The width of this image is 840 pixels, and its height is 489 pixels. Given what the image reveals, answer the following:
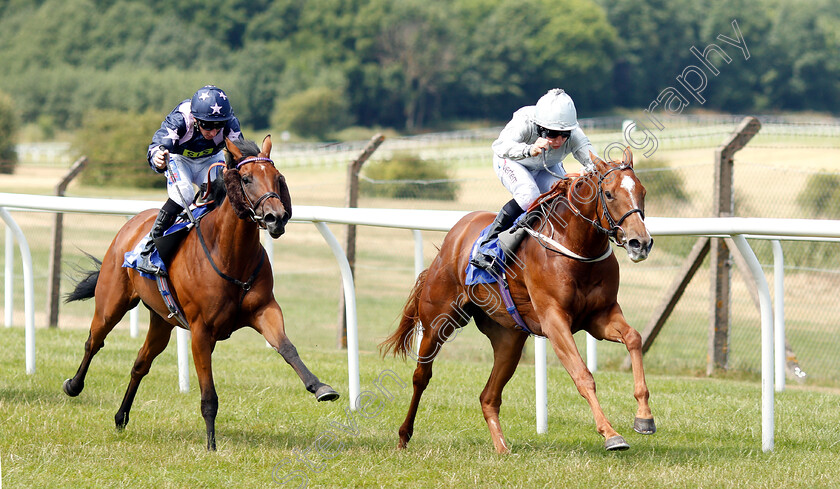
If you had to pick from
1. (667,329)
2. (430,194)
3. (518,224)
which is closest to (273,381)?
(518,224)

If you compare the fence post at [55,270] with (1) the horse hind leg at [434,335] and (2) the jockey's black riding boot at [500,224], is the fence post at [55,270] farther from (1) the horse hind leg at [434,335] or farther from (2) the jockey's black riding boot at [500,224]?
(2) the jockey's black riding boot at [500,224]

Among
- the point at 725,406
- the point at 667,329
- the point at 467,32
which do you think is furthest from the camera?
the point at 467,32

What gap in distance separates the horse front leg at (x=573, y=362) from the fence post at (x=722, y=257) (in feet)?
13.9

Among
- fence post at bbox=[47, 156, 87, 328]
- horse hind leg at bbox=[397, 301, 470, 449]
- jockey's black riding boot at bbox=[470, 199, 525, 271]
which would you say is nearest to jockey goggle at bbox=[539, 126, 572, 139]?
jockey's black riding boot at bbox=[470, 199, 525, 271]

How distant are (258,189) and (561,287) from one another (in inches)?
Result: 63.3

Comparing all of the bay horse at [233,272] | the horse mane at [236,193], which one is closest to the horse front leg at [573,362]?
the bay horse at [233,272]

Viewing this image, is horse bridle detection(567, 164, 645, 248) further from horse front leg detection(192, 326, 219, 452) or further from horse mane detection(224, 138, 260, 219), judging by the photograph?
horse front leg detection(192, 326, 219, 452)

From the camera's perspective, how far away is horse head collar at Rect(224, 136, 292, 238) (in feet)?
15.9

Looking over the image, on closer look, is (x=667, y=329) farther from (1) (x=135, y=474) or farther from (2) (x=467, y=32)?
(2) (x=467, y=32)

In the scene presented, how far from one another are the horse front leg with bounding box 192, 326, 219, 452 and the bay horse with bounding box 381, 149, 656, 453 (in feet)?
3.46

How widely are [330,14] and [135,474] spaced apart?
7874 centimetres

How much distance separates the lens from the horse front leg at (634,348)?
173 inches

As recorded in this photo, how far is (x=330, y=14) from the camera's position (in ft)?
265

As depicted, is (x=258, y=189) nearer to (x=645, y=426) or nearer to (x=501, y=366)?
(x=501, y=366)
